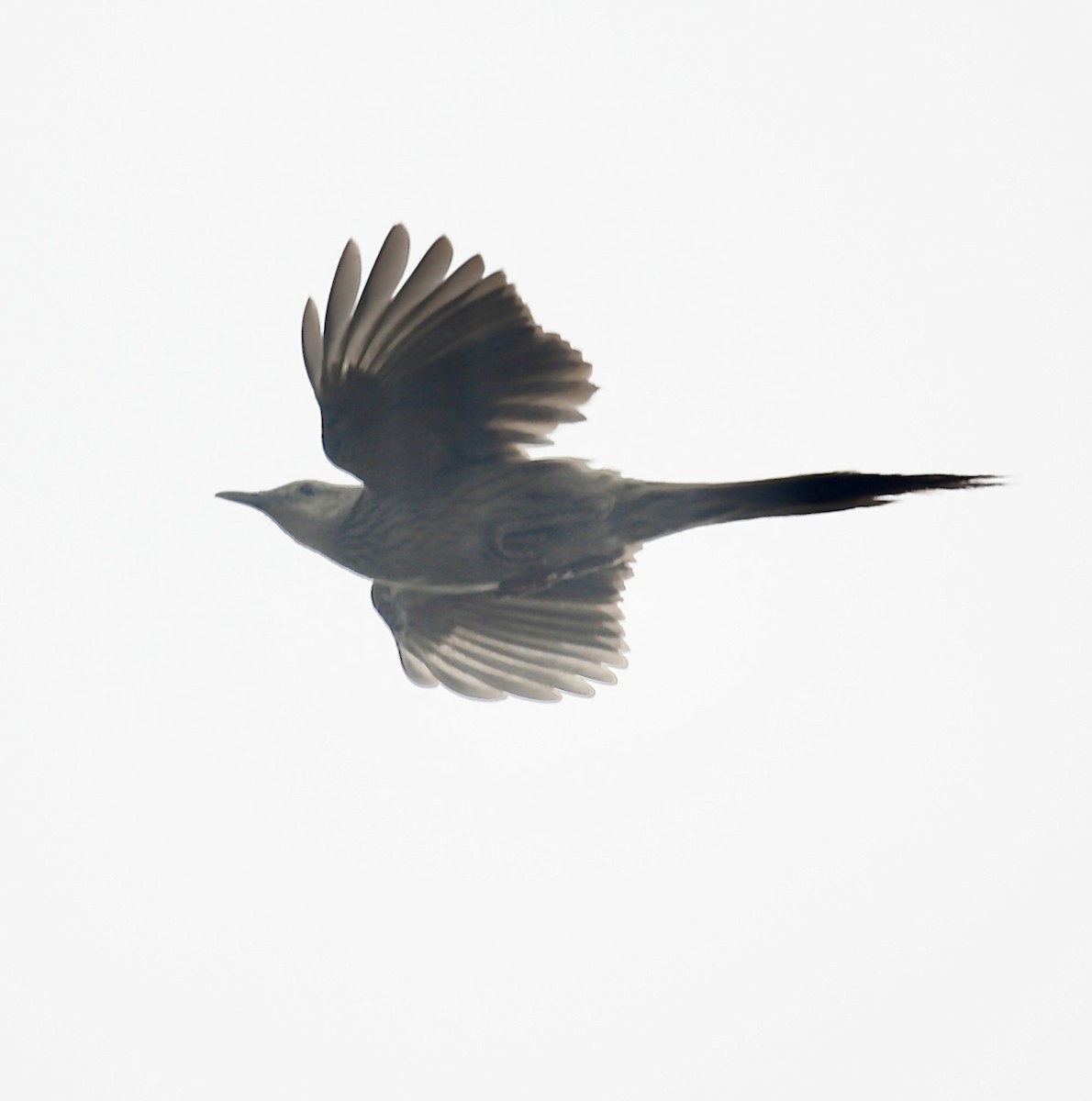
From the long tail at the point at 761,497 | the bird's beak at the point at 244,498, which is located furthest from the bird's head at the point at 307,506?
the long tail at the point at 761,497

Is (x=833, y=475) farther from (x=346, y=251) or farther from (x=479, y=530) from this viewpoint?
(x=346, y=251)

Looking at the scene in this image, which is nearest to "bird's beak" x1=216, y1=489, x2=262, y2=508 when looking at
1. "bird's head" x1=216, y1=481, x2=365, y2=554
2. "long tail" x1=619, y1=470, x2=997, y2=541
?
"bird's head" x1=216, y1=481, x2=365, y2=554

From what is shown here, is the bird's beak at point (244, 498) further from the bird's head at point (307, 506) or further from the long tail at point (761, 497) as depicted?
the long tail at point (761, 497)

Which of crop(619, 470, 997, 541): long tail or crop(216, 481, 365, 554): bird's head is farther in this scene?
crop(216, 481, 365, 554): bird's head

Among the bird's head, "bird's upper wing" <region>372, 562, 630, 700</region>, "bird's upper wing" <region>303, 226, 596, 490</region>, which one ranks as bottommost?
"bird's upper wing" <region>372, 562, 630, 700</region>

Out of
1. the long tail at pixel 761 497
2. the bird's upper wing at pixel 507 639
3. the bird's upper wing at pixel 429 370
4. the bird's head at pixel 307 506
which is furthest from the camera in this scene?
the bird's upper wing at pixel 507 639

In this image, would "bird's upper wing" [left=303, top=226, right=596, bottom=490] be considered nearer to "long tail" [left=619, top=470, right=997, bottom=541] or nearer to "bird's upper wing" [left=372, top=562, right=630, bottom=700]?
"long tail" [left=619, top=470, right=997, bottom=541]

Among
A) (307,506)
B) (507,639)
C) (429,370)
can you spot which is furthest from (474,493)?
(507,639)

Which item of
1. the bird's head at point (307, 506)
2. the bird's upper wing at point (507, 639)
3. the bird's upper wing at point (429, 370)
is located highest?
the bird's upper wing at point (429, 370)
